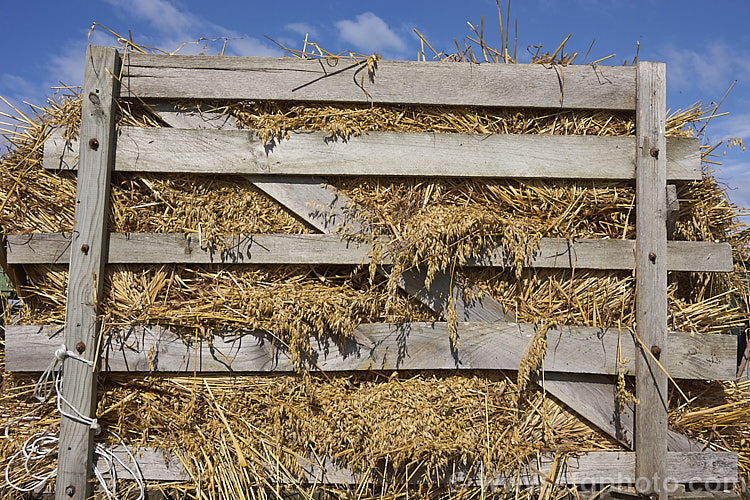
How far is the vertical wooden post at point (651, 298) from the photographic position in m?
2.77

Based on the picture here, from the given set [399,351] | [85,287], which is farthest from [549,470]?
[85,287]

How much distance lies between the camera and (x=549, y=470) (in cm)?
275

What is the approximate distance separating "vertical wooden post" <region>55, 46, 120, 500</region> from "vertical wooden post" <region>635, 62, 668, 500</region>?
9.59 ft

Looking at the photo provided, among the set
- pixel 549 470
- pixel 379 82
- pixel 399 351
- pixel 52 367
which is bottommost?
pixel 549 470

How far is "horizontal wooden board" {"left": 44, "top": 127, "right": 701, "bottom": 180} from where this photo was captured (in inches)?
108

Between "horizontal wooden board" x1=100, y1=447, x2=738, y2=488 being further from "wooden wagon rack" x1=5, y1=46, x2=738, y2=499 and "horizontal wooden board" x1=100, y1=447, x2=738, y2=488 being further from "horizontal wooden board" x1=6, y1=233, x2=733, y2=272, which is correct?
"horizontal wooden board" x1=6, y1=233, x2=733, y2=272

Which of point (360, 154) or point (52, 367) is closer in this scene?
point (52, 367)

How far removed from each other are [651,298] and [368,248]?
1.59m

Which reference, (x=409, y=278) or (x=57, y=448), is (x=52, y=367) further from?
(x=409, y=278)

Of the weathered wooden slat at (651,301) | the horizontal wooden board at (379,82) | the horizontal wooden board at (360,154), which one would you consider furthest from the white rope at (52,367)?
the weathered wooden slat at (651,301)

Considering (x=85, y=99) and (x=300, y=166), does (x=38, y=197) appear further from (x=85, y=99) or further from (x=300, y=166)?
(x=300, y=166)

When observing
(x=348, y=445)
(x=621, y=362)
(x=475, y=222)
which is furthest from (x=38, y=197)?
(x=621, y=362)

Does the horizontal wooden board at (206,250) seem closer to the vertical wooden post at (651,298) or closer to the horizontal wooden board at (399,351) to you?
the horizontal wooden board at (399,351)

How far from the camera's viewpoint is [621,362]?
2.77 m
